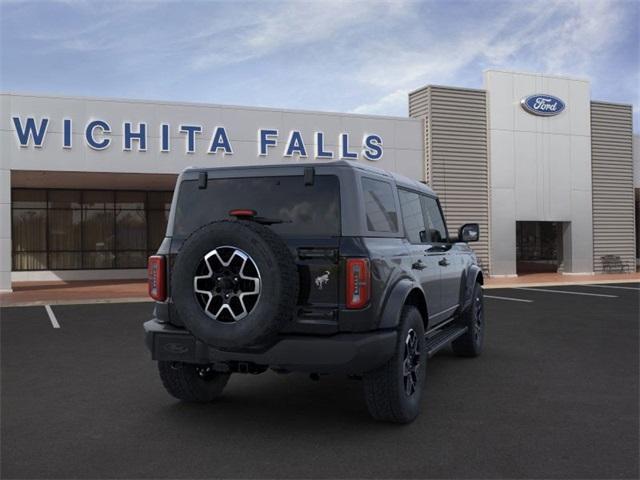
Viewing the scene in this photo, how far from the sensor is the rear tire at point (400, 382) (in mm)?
4723

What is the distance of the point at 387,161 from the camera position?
21.6 meters

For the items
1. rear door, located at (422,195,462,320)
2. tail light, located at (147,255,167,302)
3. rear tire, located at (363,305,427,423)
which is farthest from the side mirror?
tail light, located at (147,255,167,302)

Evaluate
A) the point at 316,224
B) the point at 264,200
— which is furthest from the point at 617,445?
the point at 264,200

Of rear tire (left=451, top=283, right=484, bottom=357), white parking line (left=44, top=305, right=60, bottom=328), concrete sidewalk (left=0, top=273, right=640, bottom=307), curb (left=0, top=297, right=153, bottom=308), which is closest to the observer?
rear tire (left=451, top=283, right=484, bottom=357)

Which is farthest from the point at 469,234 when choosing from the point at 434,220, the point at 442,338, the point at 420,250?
the point at 420,250

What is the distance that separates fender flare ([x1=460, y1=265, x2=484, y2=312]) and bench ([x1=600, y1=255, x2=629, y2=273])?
740 inches

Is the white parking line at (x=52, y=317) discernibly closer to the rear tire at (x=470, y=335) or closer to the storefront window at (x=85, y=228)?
the rear tire at (x=470, y=335)

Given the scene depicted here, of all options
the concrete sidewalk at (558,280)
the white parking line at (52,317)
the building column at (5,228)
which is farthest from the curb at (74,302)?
the concrete sidewalk at (558,280)

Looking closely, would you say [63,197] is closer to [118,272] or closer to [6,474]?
[118,272]

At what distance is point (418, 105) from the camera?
22.4 meters

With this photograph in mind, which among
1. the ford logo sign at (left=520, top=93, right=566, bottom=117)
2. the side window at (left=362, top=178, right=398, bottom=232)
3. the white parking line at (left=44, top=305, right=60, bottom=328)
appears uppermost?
the ford logo sign at (left=520, top=93, right=566, bottom=117)

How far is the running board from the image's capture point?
5.68m

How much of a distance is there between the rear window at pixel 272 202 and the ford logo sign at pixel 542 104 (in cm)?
2014

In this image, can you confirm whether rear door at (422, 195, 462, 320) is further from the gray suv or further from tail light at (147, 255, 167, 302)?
tail light at (147, 255, 167, 302)
